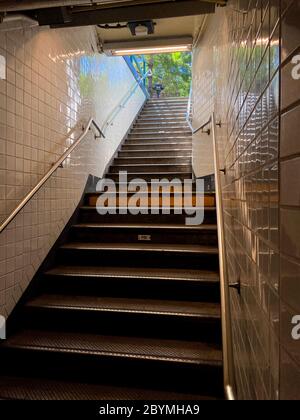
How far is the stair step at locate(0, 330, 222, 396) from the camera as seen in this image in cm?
163

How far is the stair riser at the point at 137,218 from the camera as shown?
2.91 meters

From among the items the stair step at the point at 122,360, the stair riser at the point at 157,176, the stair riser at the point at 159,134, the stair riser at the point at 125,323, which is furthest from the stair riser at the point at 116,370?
the stair riser at the point at 159,134

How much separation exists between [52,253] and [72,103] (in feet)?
4.85

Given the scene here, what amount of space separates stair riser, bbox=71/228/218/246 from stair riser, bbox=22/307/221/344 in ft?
2.88

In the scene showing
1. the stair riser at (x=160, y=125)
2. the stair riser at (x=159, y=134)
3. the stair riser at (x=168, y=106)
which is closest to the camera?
the stair riser at (x=159, y=134)

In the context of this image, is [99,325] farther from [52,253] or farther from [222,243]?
[222,243]

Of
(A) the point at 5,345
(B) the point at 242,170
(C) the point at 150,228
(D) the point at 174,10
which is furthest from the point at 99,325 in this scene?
(D) the point at 174,10

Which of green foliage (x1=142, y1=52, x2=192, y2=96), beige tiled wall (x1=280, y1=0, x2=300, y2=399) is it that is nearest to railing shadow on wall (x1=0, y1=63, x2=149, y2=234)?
beige tiled wall (x1=280, y1=0, x2=300, y2=399)

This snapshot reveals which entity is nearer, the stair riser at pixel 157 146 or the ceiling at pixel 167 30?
the ceiling at pixel 167 30

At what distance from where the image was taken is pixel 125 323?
1965mm

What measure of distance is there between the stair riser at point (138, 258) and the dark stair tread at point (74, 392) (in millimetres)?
985

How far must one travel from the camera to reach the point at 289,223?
1.93ft

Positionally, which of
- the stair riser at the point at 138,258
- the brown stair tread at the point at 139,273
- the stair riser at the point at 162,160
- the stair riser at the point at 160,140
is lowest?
the brown stair tread at the point at 139,273

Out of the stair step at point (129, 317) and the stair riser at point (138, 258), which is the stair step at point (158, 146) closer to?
the stair riser at point (138, 258)
